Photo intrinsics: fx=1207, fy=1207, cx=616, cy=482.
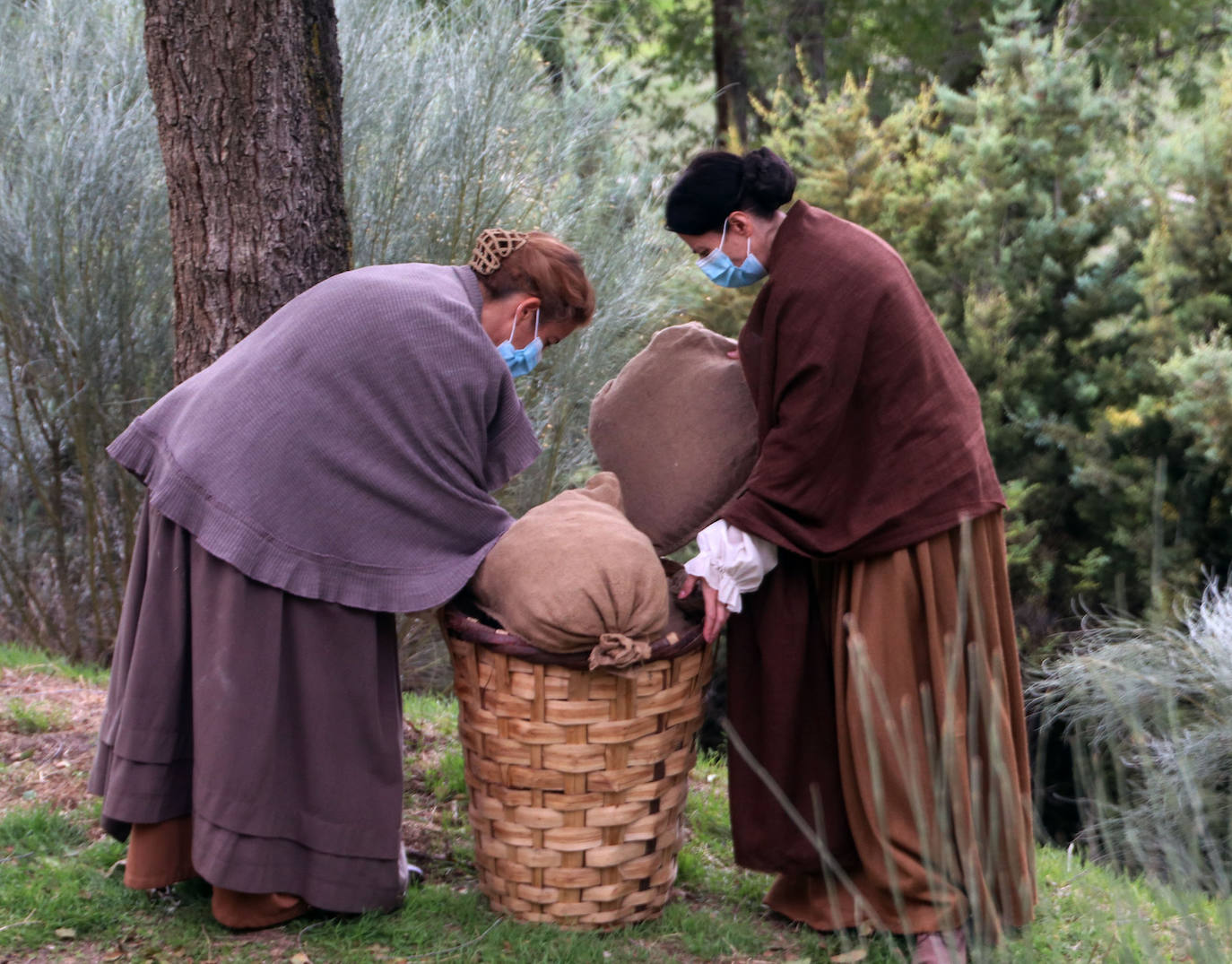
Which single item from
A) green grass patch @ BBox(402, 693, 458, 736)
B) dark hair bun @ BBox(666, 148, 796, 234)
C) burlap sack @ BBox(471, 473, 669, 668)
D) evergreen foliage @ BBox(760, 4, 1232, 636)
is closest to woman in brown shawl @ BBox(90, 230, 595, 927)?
burlap sack @ BBox(471, 473, 669, 668)

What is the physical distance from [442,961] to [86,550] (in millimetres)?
4025

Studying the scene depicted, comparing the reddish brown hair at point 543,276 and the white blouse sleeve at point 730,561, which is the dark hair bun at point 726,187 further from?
the white blouse sleeve at point 730,561

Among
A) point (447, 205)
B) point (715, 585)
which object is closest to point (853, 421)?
point (715, 585)

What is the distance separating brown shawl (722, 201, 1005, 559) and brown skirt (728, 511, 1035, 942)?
11 cm

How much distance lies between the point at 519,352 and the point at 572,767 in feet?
3.23

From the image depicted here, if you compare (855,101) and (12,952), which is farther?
(855,101)

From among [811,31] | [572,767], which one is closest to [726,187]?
[572,767]

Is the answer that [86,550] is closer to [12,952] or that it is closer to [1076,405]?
[12,952]

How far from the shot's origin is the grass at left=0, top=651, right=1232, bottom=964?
273 centimetres

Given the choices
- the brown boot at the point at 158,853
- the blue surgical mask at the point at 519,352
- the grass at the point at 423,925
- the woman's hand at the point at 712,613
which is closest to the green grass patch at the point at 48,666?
the grass at the point at 423,925

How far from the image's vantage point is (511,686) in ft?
9.00

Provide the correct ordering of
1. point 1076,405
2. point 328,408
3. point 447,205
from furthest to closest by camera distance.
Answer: point 1076,405, point 447,205, point 328,408

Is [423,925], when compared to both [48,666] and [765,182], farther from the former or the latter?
[48,666]

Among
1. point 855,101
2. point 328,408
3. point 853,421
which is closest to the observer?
point 328,408
